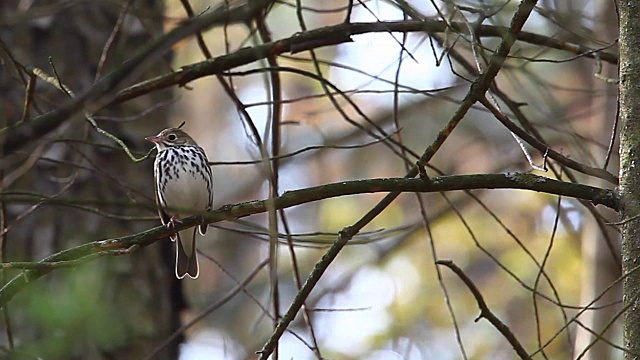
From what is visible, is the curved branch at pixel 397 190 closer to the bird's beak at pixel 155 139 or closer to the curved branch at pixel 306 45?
the curved branch at pixel 306 45

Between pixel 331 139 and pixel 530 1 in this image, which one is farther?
pixel 331 139

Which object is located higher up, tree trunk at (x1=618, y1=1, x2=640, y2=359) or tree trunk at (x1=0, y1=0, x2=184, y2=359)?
tree trunk at (x1=0, y1=0, x2=184, y2=359)

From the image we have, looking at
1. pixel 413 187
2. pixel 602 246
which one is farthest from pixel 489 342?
pixel 413 187

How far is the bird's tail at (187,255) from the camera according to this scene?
431 centimetres

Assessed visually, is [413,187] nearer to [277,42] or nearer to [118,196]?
[277,42]

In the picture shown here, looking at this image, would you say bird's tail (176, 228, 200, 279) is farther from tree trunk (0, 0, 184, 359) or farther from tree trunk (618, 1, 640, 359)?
tree trunk (618, 1, 640, 359)

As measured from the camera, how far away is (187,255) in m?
4.43

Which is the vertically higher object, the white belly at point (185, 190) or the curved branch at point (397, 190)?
the white belly at point (185, 190)

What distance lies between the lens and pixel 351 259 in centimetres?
812

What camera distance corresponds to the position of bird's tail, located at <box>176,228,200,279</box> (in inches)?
170

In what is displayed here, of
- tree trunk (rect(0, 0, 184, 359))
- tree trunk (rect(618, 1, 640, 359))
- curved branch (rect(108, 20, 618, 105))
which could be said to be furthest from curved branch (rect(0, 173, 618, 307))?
tree trunk (rect(0, 0, 184, 359))

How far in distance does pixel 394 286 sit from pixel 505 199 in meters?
1.32

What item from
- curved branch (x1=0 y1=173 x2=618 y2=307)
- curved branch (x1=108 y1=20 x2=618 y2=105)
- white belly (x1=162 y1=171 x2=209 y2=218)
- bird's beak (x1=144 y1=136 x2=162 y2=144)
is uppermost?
bird's beak (x1=144 y1=136 x2=162 y2=144)

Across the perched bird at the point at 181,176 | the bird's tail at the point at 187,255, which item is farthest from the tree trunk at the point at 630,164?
the bird's tail at the point at 187,255
